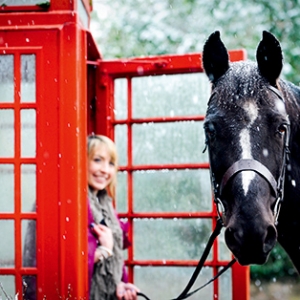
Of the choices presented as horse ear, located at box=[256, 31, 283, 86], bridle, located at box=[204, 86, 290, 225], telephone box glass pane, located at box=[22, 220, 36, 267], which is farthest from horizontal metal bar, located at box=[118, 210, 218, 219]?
horse ear, located at box=[256, 31, 283, 86]

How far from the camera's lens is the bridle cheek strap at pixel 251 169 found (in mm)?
2680

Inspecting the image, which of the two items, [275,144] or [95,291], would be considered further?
[95,291]

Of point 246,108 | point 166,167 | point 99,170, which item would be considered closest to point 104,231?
point 99,170

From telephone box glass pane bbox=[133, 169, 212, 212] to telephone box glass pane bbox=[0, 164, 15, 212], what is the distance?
1053 millimetres

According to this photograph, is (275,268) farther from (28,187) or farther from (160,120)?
(28,187)

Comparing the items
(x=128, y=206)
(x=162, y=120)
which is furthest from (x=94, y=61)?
(x=128, y=206)

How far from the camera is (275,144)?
2816mm

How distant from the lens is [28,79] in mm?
3742

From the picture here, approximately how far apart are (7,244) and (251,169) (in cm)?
170

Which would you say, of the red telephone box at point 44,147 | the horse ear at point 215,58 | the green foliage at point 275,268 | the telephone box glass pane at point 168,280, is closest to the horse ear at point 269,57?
the horse ear at point 215,58

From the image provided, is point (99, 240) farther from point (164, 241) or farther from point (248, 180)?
point (248, 180)

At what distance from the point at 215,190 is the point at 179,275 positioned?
1657mm

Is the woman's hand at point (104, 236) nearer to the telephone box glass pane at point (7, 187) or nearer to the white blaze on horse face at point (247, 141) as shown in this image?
the telephone box glass pane at point (7, 187)

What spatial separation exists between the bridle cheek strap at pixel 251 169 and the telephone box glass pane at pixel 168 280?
1777 millimetres
